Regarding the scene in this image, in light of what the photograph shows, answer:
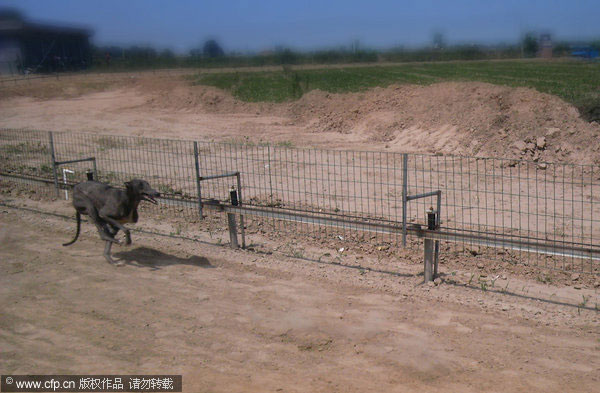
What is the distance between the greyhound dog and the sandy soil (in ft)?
33.5

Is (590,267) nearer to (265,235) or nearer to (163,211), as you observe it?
(265,235)

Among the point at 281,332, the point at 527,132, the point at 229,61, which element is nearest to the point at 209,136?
the point at 527,132

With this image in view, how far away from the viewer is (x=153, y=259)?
344 inches

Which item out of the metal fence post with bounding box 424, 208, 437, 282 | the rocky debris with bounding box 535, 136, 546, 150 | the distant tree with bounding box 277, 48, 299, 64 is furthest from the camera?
the distant tree with bounding box 277, 48, 299, 64

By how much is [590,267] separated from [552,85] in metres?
18.6

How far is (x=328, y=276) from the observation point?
7875 mm

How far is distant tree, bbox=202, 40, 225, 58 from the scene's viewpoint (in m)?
56.9

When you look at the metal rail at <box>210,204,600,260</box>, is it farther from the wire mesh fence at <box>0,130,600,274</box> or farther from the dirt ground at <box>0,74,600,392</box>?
the dirt ground at <box>0,74,600,392</box>

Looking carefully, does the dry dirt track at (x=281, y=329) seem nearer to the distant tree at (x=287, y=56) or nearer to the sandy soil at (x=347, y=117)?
the sandy soil at (x=347, y=117)

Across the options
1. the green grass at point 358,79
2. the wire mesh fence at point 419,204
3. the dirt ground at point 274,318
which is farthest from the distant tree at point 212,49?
the dirt ground at point 274,318

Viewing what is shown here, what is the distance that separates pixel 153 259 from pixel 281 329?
3.15m

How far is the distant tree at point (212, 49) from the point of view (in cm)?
5688

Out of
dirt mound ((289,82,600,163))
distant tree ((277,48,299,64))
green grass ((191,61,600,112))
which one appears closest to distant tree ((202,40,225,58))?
distant tree ((277,48,299,64))

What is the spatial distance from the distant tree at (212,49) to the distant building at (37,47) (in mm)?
11080
